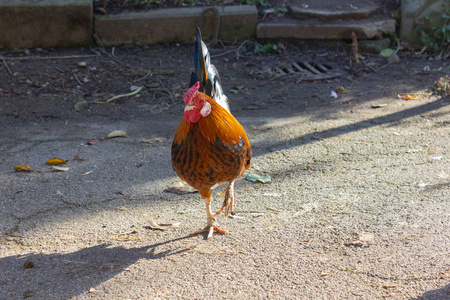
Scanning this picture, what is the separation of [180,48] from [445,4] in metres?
4.49

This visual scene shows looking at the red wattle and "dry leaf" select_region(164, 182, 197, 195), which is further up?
the red wattle

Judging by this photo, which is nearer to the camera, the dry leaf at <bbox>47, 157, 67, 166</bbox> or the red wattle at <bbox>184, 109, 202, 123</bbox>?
the red wattle at <bbox>184, 109, 202, 123</bbox>

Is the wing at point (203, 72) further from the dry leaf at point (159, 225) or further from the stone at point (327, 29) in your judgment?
the stone at point (327, 29)

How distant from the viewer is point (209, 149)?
292 centimetres

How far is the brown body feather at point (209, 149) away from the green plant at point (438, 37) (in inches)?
217

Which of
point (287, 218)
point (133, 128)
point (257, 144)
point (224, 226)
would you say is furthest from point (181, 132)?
point (133, 128)

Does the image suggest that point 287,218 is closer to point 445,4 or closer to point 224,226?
point 224,226

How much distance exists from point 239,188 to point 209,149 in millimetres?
1172

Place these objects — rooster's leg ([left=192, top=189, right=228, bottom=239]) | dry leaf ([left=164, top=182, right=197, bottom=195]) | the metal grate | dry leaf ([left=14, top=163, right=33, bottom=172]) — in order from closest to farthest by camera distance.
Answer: rooster's leg ([left=192, top=189, right=228, bottom=239])
dry leaf ([left=164, top=182, right=197, bottom=195])
dry leaf ([left=14, top=163, right=33, bottom=172])
the metal grate

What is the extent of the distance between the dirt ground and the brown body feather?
1.90 ft

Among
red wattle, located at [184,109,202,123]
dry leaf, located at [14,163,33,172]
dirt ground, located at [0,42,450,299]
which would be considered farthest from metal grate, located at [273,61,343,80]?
red wattle, located at [184,109,202,123]

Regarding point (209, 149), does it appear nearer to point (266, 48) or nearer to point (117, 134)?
point (117, 134)

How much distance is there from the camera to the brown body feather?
115 inches

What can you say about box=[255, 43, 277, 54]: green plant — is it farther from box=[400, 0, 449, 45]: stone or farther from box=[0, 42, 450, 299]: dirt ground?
box=[400, 0, 449, 45]: stone
